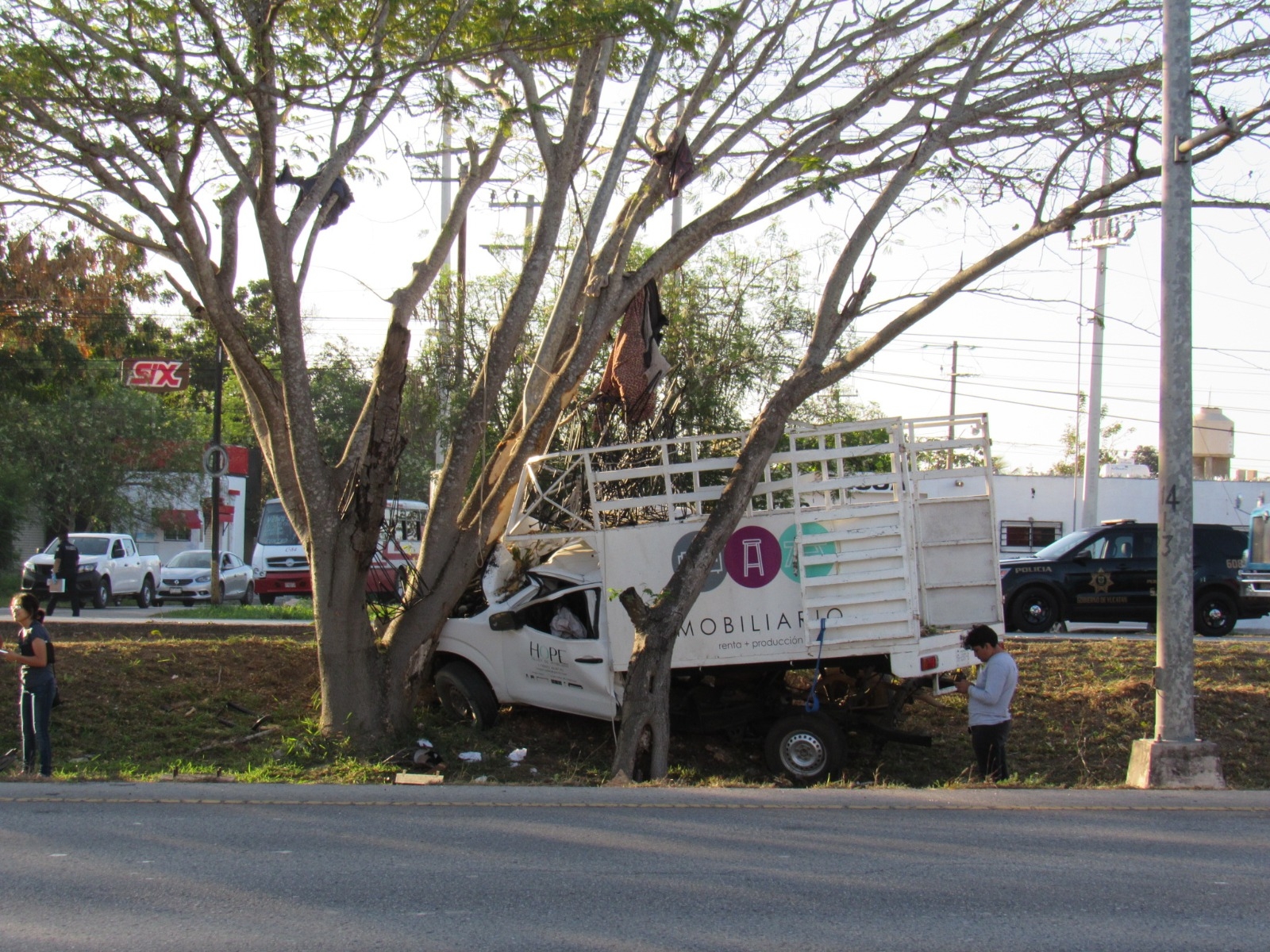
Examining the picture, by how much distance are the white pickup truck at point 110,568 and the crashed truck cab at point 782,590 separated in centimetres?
1685

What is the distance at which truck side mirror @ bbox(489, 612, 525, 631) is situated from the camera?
12.4m

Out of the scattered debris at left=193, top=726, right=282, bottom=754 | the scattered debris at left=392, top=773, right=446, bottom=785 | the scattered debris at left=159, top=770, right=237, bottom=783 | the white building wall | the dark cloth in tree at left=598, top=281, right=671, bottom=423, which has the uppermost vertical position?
the dark cloth in tree at left=598, top=281, right=671, bottom=423

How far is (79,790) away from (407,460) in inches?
1394

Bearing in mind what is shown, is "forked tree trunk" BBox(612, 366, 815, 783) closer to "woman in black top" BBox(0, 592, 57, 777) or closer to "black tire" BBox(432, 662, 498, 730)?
"black tire" BBox(432, 662, 498, 730)

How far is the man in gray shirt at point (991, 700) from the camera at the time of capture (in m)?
10.1

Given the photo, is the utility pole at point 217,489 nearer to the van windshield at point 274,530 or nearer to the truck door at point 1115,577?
the van windshield at point 274,530

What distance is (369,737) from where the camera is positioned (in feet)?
38.8

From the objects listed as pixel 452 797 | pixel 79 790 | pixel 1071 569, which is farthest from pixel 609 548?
pixel 1071 569

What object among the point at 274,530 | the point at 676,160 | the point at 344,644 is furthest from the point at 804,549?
the point at 274,530

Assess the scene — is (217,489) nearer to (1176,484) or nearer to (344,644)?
(344,644)

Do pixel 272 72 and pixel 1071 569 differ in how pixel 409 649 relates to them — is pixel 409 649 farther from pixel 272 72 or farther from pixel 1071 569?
pixel 1071 569

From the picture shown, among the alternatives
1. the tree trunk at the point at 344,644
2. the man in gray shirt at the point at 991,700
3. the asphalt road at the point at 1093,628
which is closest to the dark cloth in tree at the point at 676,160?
the tree trunk at the point at 344,644

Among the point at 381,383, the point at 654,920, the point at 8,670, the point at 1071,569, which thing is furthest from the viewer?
the point at 1071,569

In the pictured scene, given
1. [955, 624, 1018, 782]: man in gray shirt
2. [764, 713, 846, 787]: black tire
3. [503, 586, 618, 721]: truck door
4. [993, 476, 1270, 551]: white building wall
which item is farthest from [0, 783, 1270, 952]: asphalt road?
[993, 476, 1270, 551]: white building wall
